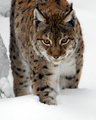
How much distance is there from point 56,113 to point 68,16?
1.37 meters

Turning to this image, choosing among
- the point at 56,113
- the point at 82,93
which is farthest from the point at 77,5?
the point at 56,113

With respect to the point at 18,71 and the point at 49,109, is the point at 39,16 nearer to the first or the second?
the point at 49,109

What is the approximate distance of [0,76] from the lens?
16.9ft

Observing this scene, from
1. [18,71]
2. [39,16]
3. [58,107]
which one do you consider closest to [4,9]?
[18,71]

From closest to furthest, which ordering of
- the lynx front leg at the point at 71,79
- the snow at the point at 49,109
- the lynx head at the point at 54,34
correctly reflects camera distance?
the snow at the point at 49,109, the lynx head at the point at 54,34, the lynx front leg at the point at 71,79

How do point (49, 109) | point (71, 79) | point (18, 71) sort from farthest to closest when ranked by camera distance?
point (18, 71) < point (71, 79) < point (49, 109)

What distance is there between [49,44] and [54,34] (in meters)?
0.16

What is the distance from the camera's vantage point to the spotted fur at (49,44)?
419cm

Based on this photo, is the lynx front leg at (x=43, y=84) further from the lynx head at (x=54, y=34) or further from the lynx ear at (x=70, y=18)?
the lynx ear at (x=70, y=18)

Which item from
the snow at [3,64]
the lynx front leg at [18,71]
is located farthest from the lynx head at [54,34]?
the lynx front leg at [18,71]

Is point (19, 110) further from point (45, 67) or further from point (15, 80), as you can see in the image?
point (15, 80)

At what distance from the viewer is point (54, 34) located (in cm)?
412

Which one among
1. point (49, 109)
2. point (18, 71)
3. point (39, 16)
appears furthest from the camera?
point (18, 71)

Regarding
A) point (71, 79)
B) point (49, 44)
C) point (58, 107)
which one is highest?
point (49, 44)
